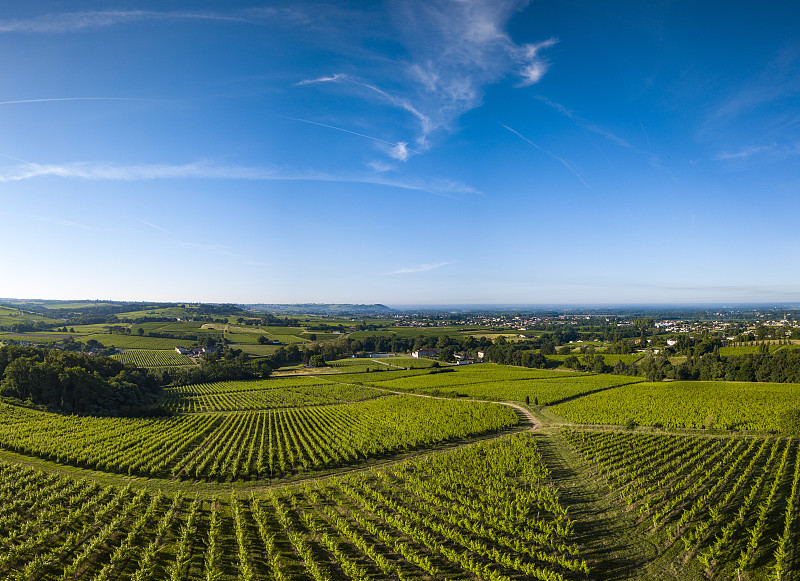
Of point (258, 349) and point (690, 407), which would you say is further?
point (258, 349)

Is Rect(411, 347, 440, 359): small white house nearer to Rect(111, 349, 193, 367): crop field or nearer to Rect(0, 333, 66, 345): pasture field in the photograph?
Rect(111, 349, 193, 367): crop field

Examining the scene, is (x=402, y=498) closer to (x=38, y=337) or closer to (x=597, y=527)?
(x=597, y=527)


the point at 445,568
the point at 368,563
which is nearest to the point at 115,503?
the point at 368,563

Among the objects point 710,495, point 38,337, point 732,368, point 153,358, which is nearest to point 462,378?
point 732,368

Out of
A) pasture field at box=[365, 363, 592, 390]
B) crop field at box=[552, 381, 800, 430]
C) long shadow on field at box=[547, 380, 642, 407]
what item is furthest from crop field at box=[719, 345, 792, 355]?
pasture field at box=[365, 363, 592, 390]

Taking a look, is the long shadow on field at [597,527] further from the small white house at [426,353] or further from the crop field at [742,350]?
the small white house at [426,353]

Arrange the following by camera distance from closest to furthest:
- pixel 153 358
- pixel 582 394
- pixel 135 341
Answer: pixel 582 394
pixel 153 358
pixel 135 341

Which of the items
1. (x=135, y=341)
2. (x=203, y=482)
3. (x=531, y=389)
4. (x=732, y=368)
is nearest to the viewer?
(x=203, y=482)

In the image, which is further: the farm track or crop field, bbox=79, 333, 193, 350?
crop field, bbox=79, 333, 193, 350
